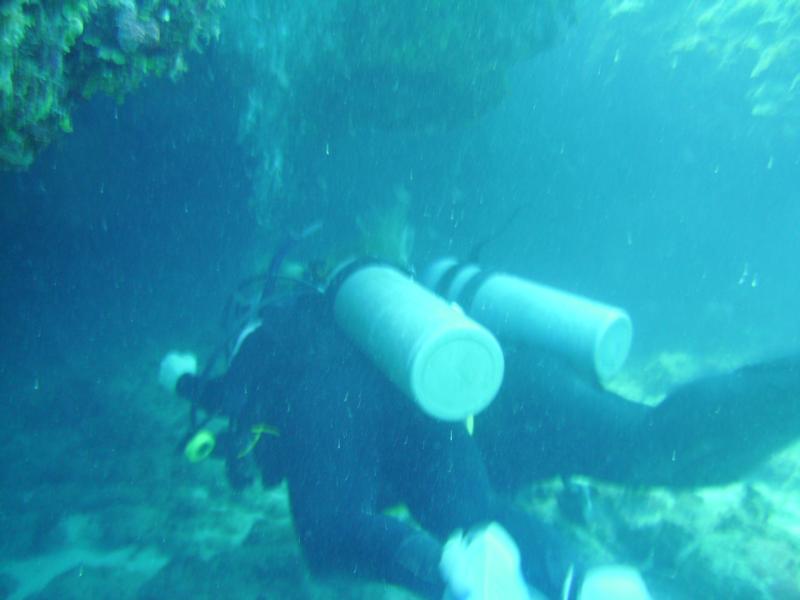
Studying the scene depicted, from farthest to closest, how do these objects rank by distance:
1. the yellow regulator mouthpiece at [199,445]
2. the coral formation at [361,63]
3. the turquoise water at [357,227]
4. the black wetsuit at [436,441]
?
the coral formation at [361,63], the turquoise water at [357,227], the yellow regulator mouthpiece at [199,445], the black wetsuit at [436,441]

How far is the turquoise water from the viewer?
4539 millimetres

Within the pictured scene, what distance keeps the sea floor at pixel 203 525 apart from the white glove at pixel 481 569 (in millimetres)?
1499

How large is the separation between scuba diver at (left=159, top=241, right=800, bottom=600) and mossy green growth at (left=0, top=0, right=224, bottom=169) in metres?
1.52

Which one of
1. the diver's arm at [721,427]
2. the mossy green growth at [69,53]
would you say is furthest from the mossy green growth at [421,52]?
the diver's arm at [721,427]

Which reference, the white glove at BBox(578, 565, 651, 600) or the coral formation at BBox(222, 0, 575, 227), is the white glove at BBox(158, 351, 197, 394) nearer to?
the white glove at BBox(578, 565, 651, 600)

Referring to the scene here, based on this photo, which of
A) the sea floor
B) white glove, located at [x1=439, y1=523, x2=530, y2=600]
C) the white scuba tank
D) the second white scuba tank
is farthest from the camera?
the second white scuba tank

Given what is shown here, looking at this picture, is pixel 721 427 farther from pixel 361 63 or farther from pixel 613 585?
pixel 361 63

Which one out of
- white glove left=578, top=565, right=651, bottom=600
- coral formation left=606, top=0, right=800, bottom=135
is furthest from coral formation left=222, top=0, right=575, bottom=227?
white glove left=578, top=565, right=651, bottom=600

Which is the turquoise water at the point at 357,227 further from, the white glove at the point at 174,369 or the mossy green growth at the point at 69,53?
the mossy green growth at the point at 69,53

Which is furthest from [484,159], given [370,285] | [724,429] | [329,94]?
[724,429]

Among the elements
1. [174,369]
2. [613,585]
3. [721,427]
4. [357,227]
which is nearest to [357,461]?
[613,585]

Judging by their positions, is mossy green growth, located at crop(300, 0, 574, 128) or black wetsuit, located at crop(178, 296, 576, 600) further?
mossy green growth, located at crop(300, 0, 574, 128)

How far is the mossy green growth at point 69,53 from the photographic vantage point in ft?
7.46

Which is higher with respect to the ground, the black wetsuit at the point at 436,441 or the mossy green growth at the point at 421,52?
the mossy green growth at the point at 421,52
